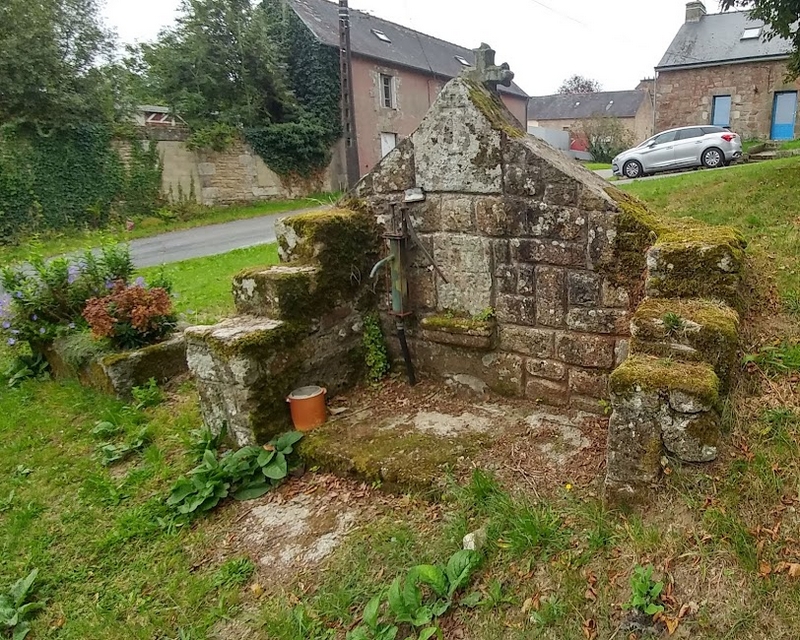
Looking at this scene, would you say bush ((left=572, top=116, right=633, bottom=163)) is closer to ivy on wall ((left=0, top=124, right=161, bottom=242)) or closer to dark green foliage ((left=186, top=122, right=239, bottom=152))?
dark green foliage ((left=186, top=122, right=239, bottom=152))

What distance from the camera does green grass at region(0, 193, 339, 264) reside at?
1227 centimetres

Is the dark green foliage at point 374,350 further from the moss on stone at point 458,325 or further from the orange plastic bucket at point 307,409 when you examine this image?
the orange plastic bucket at point 307,409

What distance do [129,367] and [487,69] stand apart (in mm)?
3570

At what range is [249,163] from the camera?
18.6m

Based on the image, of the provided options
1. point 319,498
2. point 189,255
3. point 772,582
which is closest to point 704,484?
point 772,582

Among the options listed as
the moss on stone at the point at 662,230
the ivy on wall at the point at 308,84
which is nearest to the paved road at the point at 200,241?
the ivy on wall at the point at 308,84

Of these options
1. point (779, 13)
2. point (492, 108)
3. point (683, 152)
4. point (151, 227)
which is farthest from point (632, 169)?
point (492, 108)

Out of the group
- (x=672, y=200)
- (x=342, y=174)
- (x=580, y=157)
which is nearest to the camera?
(x=672, y=200)

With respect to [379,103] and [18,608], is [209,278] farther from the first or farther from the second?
[379,103]

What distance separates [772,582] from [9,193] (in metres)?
15.9

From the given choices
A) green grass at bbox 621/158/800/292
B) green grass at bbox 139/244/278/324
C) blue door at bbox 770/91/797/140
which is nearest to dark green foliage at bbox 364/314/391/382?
green grass at bbox 139/244/278/324

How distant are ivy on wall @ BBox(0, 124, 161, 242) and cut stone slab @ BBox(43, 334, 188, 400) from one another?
418 inches

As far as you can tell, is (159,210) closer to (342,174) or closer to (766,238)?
(342,174)

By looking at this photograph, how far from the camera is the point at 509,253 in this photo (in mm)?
3531
